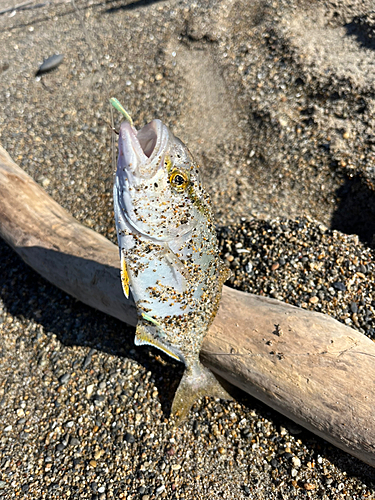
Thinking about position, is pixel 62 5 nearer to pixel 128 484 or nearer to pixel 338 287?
pixel 338 287

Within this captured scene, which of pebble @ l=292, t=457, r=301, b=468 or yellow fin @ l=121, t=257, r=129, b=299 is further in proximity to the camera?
pebble @ l=292, t=457, r=301, b=468

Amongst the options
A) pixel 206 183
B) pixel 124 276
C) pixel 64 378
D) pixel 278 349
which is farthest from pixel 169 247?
pixel 206 183

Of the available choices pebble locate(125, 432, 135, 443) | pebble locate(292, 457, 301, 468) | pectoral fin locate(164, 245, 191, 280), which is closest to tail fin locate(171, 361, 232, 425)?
pebble locate(125, 432, 135, 443)

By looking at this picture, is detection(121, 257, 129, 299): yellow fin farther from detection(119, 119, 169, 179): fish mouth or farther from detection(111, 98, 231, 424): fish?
detection(119, 119, 169, 179): fish mouth

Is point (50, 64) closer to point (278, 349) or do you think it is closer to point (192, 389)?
point (192, 389)

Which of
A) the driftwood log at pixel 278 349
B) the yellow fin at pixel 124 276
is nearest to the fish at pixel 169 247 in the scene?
the yellow fin at pixel 124 276

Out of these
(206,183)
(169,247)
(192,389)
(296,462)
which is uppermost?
(169,247)

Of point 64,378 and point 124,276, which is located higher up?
point 124,276

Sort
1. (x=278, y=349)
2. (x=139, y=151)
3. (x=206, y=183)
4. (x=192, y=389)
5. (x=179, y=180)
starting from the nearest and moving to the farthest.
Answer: (x=139, y=151)
(x=179, y=180)
(x=278, y=349)
(x=192, y=389)
(x=206, y=183)
